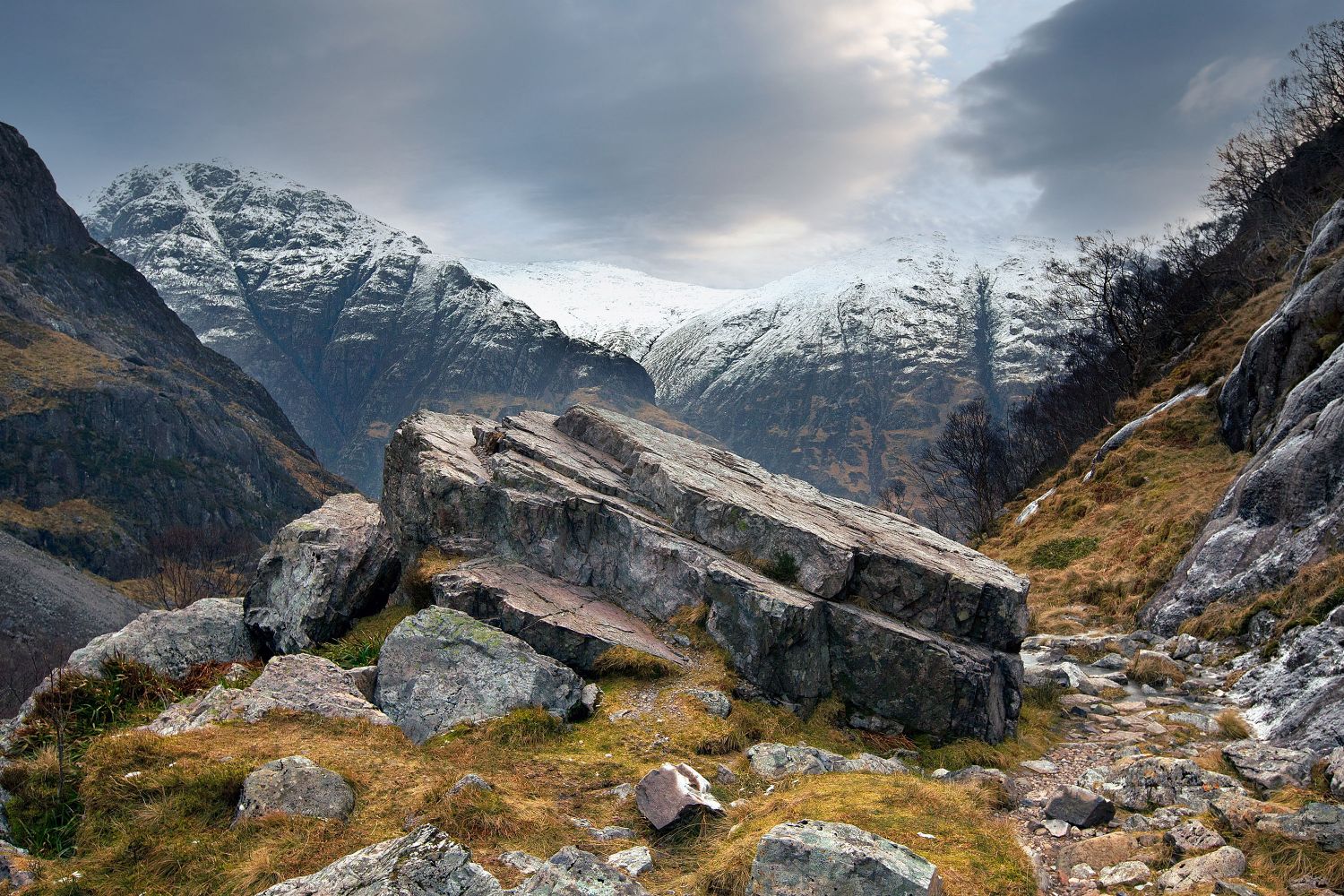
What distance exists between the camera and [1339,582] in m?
16.0

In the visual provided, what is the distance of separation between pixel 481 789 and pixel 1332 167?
277ft

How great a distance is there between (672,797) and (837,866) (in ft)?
10.3

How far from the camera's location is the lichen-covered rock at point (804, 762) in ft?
40.4

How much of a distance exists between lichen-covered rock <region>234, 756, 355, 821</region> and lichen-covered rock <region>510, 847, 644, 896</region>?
3759mm

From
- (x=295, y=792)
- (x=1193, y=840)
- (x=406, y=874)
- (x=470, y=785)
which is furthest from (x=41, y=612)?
(x=1193, y=840)

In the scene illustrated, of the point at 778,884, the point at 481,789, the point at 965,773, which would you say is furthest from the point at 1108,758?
the point at 481,789

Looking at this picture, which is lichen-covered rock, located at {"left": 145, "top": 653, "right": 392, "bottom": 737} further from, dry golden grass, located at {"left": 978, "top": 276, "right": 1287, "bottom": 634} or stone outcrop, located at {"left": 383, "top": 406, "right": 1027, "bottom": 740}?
dry golden grass, located at {"left": 978, "top": 276, "right": 1287, "bottom": 634}

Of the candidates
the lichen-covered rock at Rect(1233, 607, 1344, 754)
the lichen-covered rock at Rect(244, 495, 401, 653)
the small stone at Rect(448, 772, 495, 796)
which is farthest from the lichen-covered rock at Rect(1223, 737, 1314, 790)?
the lichen-covered rock at Rect(244, 495, 401, 653)

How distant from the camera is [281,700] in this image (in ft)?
41.0

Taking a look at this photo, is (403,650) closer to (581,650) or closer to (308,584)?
(581,650)

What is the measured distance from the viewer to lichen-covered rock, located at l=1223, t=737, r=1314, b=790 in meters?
10.8

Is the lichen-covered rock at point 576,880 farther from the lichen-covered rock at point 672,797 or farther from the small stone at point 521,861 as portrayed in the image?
the lichen-covered rock at point 672,797

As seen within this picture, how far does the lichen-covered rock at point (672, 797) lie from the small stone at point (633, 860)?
755 millimetres

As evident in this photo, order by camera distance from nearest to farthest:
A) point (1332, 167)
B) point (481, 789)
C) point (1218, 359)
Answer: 1. point (481, 789)
2. point (1218, 359)
3. point (1332, 167)
